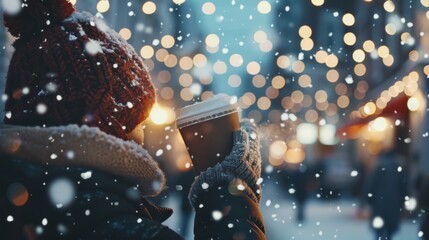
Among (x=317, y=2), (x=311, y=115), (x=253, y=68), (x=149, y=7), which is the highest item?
(x=149, y=7)

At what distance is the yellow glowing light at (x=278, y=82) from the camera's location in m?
40.5

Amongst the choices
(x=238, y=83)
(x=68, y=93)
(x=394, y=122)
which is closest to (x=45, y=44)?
(x=68, y=93)

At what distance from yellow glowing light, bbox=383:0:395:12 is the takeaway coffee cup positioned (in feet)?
70.4

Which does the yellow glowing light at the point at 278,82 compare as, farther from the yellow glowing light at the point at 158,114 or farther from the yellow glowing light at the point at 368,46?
the yellow glowing light at the point at 158,114

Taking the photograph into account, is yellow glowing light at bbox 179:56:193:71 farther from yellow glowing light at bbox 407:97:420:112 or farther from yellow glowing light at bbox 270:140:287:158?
yellow glowing light at bbox 407:97:420:112

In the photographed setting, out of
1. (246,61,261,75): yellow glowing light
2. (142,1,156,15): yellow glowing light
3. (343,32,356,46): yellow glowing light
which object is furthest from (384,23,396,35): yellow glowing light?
(246,61,261,75): yellow glowing light

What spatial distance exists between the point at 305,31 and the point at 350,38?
23.3ft

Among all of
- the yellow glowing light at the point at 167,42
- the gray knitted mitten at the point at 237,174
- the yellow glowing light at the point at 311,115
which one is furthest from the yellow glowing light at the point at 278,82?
the gray knitted mitten at the point at 237,174

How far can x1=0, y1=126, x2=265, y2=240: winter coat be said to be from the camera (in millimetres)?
1295

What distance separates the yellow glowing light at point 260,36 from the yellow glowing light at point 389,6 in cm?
1750

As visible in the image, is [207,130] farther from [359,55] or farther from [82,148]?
[359,55]

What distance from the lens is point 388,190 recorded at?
7.99 m

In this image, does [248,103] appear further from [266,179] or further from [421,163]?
[421,163]

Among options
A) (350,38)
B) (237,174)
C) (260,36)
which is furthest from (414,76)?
(260,36)
